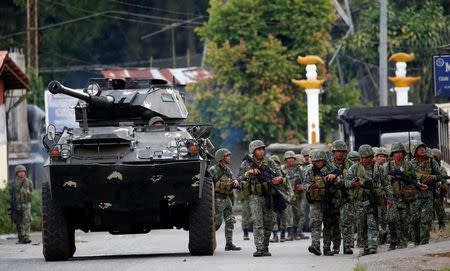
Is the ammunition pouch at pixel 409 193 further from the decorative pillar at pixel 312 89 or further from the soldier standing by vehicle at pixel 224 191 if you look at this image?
the decorative pillar at pixel 312 89

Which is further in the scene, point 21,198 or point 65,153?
point 21,198

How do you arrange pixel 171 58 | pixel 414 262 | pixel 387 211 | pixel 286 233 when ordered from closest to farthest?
pixel 414 262 → pixel 387 211 → pixel 286 233 → pixel 171 58

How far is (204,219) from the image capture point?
73.5 feet

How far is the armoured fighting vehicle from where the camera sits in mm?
21703

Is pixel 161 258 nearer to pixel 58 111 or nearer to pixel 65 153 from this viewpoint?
pixel 65 153

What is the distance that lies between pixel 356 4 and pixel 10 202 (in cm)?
3243

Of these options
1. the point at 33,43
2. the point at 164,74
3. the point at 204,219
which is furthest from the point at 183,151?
the point at 33,43

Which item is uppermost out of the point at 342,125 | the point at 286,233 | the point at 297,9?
the point at 297,9

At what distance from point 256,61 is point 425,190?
26.9 m

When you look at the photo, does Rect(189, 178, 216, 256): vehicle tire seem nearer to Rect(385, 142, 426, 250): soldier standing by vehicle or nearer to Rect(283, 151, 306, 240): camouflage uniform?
Rect(385, 142, 426, 250): soldier standing by vehicle

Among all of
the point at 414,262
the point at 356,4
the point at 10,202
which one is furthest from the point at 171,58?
the point at 414,262

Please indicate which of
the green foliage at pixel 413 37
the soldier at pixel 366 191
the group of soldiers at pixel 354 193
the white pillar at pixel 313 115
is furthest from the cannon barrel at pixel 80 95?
the green foliage at pixel 413 37

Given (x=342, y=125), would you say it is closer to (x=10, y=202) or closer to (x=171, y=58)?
(x=10, y=202)

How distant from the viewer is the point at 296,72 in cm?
5050
